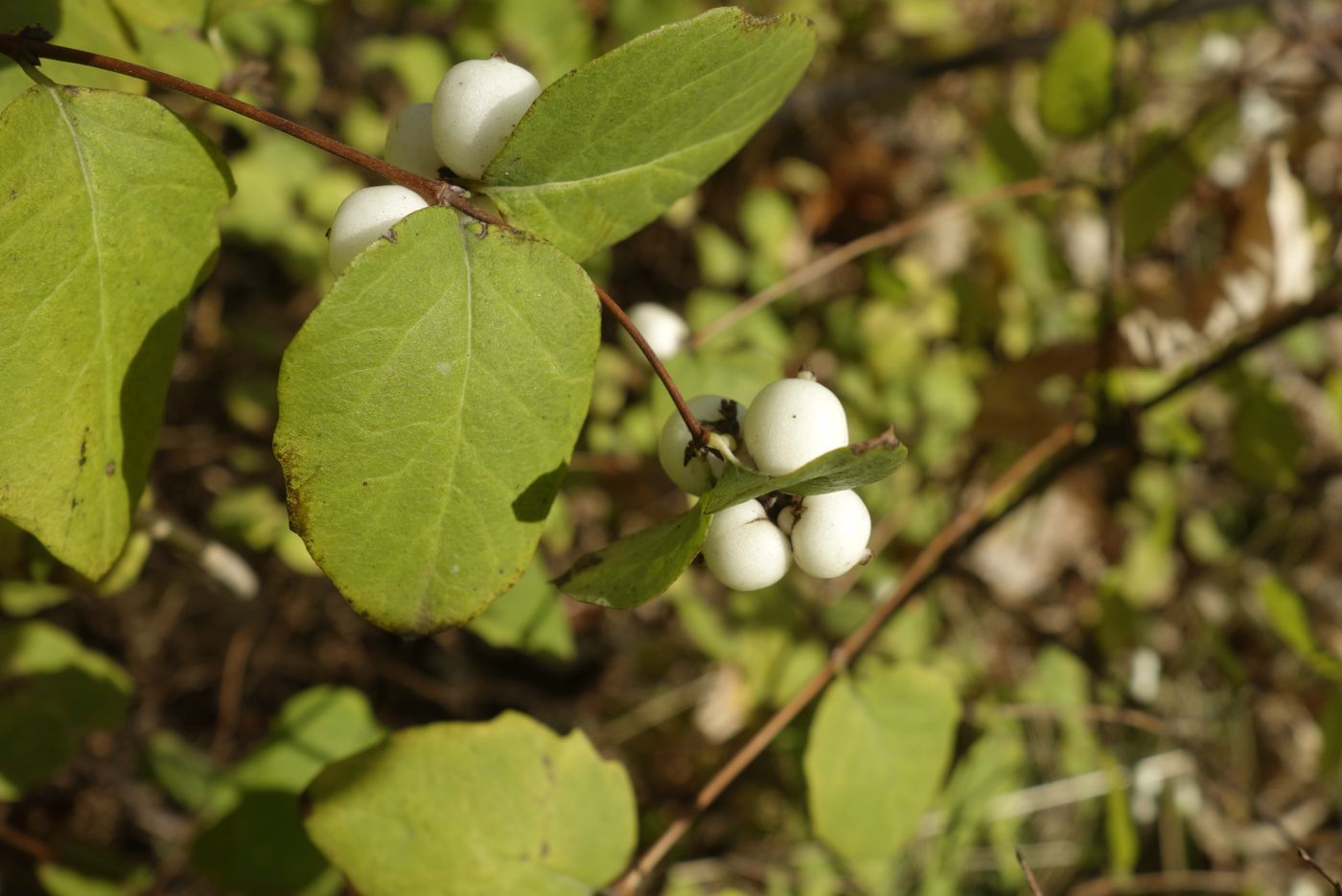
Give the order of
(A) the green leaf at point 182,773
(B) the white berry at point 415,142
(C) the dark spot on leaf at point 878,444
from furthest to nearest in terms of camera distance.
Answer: (A) the green leaf at point 182,773
(B) the white berry at point 415,142
(C) the dark spot on leaf at point 878,444

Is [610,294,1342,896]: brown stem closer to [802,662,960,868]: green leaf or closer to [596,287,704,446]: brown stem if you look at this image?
[802,662,960,868]: green leaf

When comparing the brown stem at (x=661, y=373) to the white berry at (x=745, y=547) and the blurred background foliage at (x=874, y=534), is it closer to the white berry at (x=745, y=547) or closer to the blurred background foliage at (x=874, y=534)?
the white berry at (x=745, y=547)

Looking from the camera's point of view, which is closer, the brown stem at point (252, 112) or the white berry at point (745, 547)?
the brown stem at point (252, 112)

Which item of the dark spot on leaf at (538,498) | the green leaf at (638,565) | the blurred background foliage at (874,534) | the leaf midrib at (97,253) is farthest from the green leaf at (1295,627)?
the leaf midrib at (97,253)

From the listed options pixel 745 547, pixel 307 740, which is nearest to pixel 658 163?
pixel 745 547

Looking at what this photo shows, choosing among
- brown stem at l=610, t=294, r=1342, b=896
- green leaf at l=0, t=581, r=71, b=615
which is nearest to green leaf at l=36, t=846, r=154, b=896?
green leaf at l=0, t=581, r=71, b=615

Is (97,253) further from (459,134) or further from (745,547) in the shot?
(745,547)

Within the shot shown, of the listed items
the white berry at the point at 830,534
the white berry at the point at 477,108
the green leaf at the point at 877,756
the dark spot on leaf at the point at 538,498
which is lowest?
the green leaf at the point at 877,756
